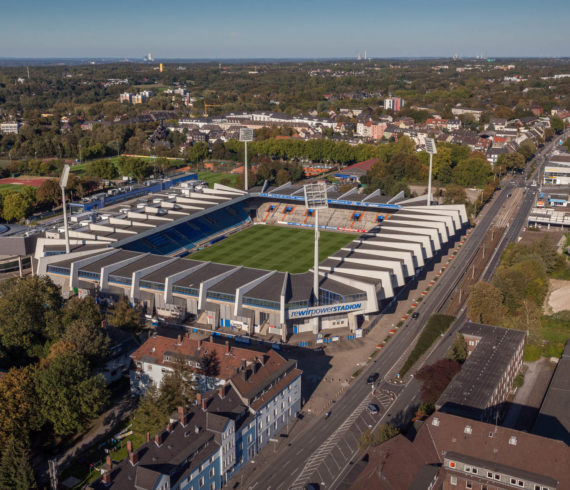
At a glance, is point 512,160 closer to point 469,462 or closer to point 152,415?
point 469,462

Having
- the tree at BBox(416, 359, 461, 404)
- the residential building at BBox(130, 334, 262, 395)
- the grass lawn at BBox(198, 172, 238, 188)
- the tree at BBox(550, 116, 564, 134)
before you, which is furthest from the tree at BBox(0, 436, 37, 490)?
the tree at BBox(550, 116, 564, 134)

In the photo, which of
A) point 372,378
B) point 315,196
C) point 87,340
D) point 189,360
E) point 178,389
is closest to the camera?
point 178,389

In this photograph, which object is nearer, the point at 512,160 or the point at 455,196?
the point at 455,196

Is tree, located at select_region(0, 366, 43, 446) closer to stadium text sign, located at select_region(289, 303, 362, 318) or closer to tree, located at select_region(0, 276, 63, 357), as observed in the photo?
tree, located at select_region(0, 276, 63, 357)

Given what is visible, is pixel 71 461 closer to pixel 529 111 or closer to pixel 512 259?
pixel 512 259

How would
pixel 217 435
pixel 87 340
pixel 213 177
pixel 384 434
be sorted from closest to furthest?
pixel 217 435 → pixel 384 434 → pixel 87 340 → pixel 213 177

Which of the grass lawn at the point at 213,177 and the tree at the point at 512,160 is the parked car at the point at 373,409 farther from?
the tree at the point at 512,160

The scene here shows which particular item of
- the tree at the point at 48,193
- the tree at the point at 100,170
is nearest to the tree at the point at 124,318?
the tree at the point at 48,193

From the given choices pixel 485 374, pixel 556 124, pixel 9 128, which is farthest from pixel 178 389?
pixel 556 124
